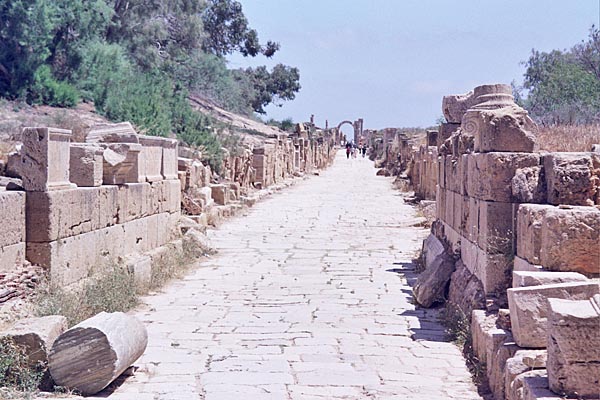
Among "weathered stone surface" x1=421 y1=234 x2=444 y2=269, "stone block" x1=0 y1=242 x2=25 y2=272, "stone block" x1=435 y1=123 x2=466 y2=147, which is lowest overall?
"weathered stone surface" x1=421 y1=234 x2=444 y2=269

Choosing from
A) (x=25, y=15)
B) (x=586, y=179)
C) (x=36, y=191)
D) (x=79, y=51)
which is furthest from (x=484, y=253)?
(x=79, y=51)

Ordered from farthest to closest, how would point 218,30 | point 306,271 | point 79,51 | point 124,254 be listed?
point 218,30
point 79,51
point 306,271
point 124,254

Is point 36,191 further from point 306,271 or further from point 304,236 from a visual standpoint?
point 304,236

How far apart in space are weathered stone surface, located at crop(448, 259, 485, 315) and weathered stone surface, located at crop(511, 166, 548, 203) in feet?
3.24

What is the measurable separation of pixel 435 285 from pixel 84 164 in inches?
168

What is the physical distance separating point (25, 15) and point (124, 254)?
1239 centimetres

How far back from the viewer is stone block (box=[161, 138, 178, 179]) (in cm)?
1215

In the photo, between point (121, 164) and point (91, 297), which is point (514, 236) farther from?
point (121, 164)

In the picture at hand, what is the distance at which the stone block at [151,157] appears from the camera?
11009 mm

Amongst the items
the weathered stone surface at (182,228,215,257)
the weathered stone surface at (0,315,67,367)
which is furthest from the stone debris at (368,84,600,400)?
the weathered stone surface at (182,228,215,257)

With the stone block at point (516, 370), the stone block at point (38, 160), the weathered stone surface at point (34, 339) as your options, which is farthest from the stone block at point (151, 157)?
the stone block at point (516, 370)

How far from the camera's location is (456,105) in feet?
39.8

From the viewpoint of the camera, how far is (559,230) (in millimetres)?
5879

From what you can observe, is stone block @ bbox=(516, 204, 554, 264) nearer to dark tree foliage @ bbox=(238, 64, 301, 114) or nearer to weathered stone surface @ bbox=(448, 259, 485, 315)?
weathered stone surface @ bbox=(448, 259, 485, 315)
